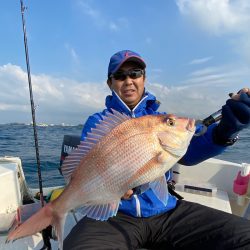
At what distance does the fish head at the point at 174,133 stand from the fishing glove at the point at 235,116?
0.66m

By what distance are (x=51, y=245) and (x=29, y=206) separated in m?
0.69

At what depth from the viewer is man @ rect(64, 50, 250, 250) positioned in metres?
2.86

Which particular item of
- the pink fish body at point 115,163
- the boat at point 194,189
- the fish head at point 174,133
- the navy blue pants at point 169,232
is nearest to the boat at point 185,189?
the boat at point 194,189

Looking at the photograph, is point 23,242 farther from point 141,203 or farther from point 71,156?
point 71,156

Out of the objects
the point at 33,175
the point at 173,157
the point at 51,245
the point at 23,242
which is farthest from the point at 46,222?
the point at 33,175

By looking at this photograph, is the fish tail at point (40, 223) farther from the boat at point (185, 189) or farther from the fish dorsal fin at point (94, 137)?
the boat at point (185, 189)

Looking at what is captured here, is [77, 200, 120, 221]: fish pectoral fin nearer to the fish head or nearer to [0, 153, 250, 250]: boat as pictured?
the fish head

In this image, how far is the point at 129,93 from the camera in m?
3.69

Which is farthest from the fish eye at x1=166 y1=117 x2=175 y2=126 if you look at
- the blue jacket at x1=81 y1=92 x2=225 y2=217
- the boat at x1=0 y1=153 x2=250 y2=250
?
the boat at x1=0 y1=153 x2=250 y2=250

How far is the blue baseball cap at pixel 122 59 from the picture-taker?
362cm

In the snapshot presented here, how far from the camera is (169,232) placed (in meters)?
3.21

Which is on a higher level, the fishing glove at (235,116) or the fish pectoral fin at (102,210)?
the fishing glove at (235,116)

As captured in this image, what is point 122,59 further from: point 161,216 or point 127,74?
point 161,216

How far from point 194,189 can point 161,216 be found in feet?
7.15
